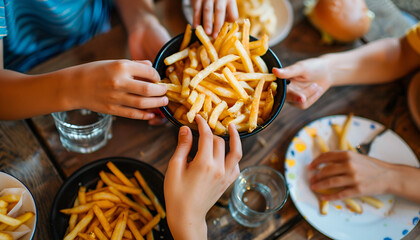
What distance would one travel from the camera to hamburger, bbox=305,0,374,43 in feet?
5.20

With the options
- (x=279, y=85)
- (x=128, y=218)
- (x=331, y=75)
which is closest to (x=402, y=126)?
(x=331, y=75)

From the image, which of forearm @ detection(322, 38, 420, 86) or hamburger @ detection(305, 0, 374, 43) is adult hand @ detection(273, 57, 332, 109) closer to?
forearm @ detection(322, 38, 420, 86)

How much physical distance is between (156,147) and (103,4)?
90 centimetres

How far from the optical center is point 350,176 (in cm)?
124

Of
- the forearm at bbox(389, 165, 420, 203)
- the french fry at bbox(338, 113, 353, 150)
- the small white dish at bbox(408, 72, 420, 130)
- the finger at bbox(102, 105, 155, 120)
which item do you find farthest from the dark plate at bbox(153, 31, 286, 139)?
the small white dish at bbox(408, 72, 420, 130)

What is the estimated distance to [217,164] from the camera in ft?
3.12

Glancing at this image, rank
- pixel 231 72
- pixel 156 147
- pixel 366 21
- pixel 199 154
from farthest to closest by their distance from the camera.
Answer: pixel 366 21, pixel 156 147, pixel 231 72, pixel 199 154

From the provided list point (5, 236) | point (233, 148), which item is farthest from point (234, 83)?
point (5, 236)

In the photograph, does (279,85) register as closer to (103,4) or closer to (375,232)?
(375,232)

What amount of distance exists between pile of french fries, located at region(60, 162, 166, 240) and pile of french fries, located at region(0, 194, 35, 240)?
0.44ft

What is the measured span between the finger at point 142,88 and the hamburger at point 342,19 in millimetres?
970

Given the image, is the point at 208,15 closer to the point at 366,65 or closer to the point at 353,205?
the point at 366,65

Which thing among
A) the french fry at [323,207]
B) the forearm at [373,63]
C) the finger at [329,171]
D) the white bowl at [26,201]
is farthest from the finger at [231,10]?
the white bowl at [26,201]

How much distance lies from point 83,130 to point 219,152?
552mm
